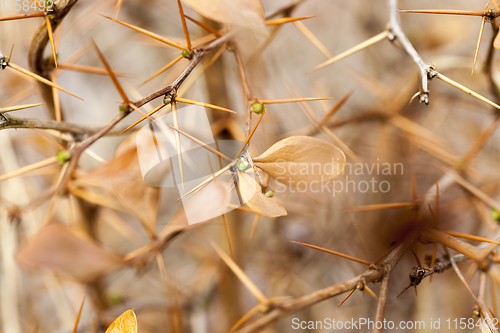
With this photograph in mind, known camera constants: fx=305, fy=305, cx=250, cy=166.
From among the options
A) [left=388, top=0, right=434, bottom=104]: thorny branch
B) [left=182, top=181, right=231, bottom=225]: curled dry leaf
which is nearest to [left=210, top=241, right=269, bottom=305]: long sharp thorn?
[left=182, top=181, right=231, bottom=225]: curled dry leaf

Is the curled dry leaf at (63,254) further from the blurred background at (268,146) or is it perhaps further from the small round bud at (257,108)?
the small round bud at (257,108)

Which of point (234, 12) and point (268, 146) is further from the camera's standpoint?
point (268, 146)

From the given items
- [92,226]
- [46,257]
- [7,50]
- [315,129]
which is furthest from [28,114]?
[315,129]

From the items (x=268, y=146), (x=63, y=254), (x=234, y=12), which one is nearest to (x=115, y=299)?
(x=63, y=254)

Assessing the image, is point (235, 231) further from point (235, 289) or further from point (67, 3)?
point (67, 3)

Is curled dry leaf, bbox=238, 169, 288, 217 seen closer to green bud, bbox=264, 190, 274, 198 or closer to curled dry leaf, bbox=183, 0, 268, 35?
green bud, bbox=264, 190, 274, 198

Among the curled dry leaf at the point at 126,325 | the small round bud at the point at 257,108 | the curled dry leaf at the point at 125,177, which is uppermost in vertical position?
the small round bud at the point at 257,108

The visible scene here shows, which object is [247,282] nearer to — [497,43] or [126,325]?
[126,325]


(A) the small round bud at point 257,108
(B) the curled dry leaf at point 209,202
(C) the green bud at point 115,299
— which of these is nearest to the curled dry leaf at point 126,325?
(B) the curled dry leaf at point 209,202
